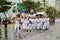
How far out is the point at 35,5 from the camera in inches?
2276

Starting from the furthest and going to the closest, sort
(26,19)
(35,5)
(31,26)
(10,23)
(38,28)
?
(35,5) → (10,23) → (38,28) → (31,26) → (26,19)

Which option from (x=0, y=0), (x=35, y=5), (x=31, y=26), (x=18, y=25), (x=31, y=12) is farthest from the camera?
(x=31, y=12)

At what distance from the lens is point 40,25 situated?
2884 cm

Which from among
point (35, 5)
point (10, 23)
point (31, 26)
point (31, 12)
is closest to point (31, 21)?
point (31, 26)

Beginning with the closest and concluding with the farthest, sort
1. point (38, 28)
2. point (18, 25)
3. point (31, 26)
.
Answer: point (18, 25)
point (31, 26)
point (38, 28)

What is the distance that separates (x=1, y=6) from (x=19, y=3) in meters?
22.8

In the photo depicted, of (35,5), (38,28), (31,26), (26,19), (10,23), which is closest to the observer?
(26,19)

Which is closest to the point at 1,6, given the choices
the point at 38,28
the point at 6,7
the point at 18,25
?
the point at 6,7

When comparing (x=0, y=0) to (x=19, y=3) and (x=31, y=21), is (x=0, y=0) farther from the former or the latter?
(x=19, y=3)

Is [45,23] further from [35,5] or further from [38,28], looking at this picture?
[35,5]

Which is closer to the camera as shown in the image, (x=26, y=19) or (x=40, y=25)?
(x=26, y=19)

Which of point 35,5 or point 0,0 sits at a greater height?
point 0,0

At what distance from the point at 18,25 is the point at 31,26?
7647mm

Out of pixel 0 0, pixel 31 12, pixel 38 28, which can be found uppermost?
pixel 0 0
